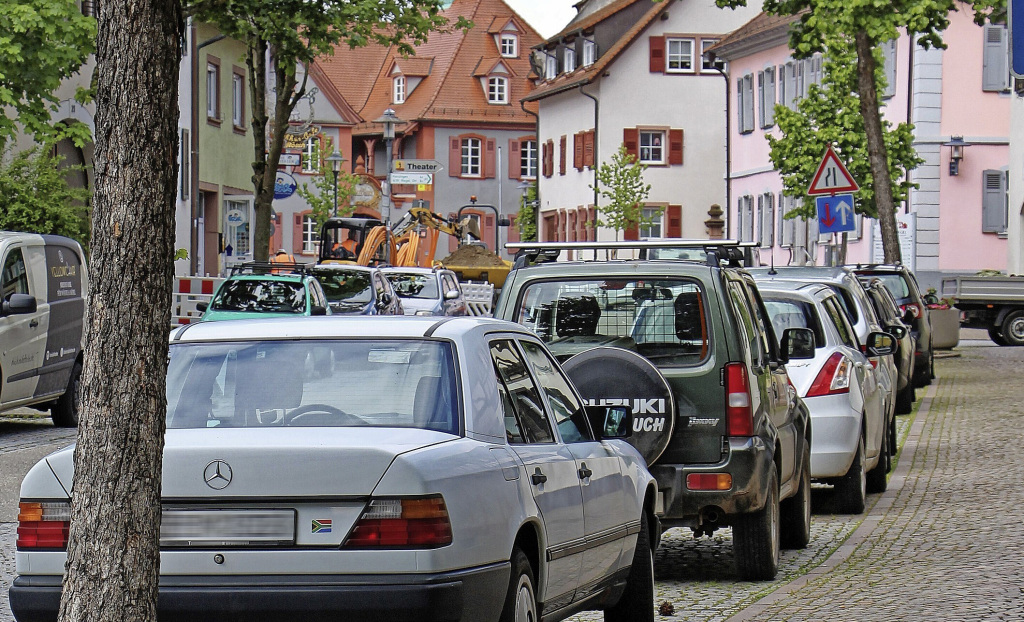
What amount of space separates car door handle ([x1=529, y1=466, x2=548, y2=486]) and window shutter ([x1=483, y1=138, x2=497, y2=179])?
8964 centimetres

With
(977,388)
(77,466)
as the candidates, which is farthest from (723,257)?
(977,388)

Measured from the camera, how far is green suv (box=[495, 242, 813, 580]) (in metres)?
8.70

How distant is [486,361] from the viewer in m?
5.99

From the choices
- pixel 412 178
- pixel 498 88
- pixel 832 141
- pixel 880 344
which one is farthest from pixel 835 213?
pixel 498 88

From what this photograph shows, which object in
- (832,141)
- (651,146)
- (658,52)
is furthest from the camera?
(651,146)

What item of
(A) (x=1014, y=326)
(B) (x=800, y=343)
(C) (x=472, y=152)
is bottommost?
(A) (x=1014, y=326)

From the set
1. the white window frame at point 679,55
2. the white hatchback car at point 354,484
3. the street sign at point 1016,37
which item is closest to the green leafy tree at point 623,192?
the white window frame at point 679,55

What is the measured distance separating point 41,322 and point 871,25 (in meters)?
14.0

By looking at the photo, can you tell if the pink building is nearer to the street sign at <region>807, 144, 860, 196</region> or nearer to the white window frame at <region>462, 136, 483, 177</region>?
the street sign at <region>807, 144, 860, 196</region>

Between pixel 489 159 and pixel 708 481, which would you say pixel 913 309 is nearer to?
pixel 708 481

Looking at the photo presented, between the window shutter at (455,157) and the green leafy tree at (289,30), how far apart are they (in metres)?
64.4

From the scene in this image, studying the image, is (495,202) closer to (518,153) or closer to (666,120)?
(518,153)

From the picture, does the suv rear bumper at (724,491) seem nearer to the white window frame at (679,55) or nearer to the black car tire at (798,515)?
the black car tire at (798,515)

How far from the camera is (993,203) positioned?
47.1 metres
